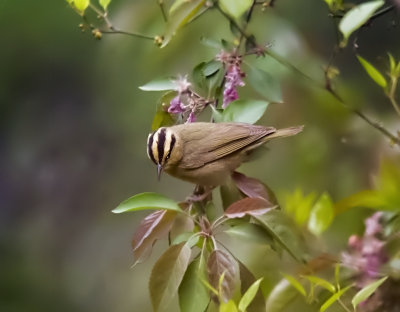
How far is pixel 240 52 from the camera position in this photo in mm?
714

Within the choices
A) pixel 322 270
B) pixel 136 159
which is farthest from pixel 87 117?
pixel 322 270

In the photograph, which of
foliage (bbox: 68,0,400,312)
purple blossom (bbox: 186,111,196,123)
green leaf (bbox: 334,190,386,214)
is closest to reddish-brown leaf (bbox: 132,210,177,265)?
foliage (bbox: 68,0,400,312)

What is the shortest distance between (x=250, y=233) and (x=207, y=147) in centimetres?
11

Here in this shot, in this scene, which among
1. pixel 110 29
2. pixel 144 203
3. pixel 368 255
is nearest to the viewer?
pixel 144 203

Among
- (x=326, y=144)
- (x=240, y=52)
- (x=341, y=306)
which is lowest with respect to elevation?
(x=341, y=306)

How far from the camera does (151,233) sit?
62 centimetres

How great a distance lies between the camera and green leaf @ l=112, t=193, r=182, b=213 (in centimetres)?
58

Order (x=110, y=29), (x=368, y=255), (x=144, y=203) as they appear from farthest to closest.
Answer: (x=110, y=29) → (x=368, y=255) → (x=144, y=203)

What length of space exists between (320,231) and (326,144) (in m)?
0.13

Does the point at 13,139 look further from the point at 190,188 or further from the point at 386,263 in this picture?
the point at 386,263

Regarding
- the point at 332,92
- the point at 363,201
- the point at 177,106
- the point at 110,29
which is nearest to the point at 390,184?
the point at 363,201

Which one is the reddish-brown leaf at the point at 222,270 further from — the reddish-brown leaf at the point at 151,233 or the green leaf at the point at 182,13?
the green leaf at the point at 182,13

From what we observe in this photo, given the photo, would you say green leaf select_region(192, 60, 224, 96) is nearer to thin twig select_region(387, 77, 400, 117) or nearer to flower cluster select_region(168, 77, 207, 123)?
flower cluster select_region(168, 77, 207, 123)

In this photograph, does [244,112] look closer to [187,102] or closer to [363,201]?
[187,102]
